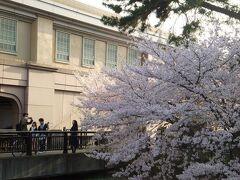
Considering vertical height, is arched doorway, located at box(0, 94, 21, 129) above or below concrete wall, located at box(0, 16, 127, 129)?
below

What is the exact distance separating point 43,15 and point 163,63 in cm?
2021

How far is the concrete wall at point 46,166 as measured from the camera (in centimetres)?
1614

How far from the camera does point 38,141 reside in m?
18.0

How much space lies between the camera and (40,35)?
28891 millimetres

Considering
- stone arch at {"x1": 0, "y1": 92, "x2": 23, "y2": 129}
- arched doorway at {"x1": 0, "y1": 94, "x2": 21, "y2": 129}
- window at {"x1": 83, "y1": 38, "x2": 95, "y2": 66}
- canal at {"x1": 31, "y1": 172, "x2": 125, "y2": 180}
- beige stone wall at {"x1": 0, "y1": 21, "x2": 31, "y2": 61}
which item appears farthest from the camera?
window at {"x1": 83, "y1": 38, "x2": 95, "y2": 66}

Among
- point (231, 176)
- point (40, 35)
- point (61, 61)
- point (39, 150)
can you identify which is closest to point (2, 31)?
point (40, 35)

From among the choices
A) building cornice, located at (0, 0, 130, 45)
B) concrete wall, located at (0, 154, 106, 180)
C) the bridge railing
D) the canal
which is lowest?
the canal

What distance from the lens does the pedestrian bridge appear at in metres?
16.4

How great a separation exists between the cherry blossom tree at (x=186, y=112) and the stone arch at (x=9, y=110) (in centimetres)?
1758

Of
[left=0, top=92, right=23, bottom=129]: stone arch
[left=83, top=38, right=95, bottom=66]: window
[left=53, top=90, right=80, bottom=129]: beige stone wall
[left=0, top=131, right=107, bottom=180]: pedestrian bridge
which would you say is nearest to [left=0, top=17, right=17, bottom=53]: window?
[left=0, top=92, right=23, bottom=129]: stone arch

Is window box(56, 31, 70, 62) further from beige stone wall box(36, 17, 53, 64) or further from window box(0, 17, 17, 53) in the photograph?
window box(0, 17, 17, 53)

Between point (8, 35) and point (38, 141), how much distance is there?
11.4m

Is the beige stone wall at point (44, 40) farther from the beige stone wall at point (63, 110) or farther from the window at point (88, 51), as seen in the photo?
the window at point (88, 51)

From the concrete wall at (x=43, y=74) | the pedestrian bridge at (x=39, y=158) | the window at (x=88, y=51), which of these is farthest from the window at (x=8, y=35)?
the pedestrian bridge at (x=39, y=158)
